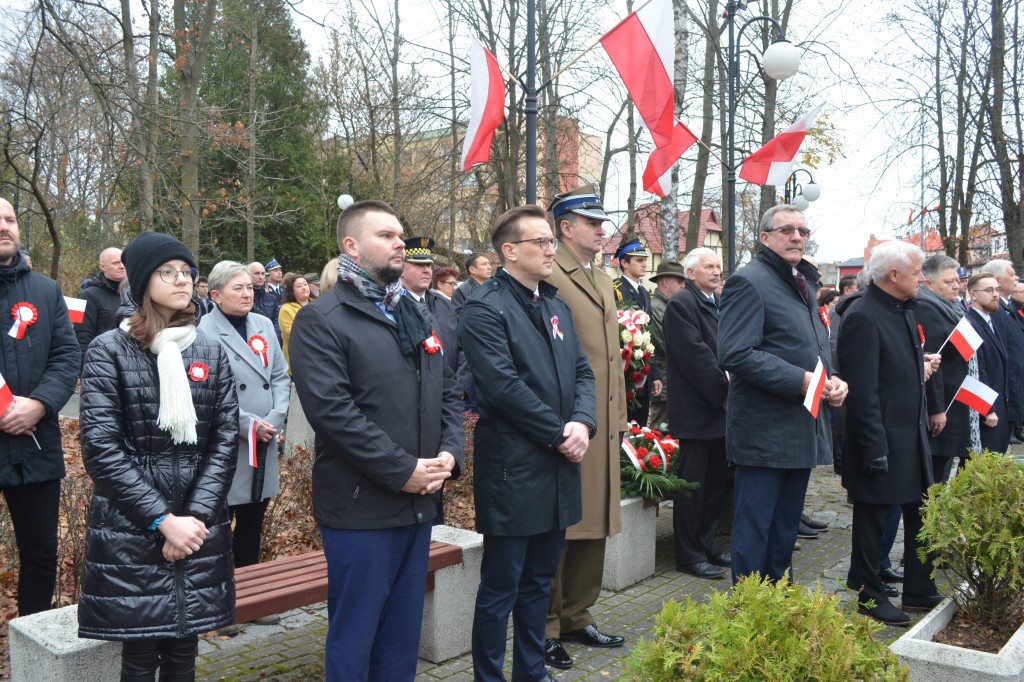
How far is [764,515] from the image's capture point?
480cm

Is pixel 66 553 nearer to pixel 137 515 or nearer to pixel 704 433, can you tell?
pixel 137 515

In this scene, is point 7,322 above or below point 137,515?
above

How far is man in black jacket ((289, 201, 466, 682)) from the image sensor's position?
3.18 metres

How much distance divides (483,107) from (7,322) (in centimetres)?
493

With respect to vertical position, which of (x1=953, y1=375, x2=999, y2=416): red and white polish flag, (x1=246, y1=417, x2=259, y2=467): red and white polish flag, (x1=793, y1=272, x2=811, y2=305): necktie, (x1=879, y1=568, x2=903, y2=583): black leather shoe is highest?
(x1=793, y1=272, x2=811, y2=305): necktie

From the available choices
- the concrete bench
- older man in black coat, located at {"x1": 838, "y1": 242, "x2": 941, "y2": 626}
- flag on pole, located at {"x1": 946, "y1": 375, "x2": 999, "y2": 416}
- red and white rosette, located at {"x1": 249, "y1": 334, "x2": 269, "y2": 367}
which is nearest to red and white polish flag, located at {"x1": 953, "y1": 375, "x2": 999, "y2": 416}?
flag on pole, located at {"x1": 946, "y1": 375, "x2": 999, "y2": 416}

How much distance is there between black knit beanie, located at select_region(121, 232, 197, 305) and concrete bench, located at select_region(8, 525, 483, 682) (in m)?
1.35

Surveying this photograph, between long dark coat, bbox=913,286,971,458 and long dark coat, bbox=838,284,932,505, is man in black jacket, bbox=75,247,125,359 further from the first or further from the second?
long dark coat, bbox=913,286,971,458

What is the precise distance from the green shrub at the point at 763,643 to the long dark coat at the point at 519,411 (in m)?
1.32

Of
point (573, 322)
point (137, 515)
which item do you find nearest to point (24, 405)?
point (137, 515)

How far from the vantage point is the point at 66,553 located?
5.17m

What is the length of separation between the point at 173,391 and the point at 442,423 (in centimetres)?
112

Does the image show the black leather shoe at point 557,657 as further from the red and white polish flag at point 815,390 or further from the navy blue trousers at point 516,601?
the red and white polish flag at point 815,390

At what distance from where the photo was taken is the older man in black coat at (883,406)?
5.02 m
